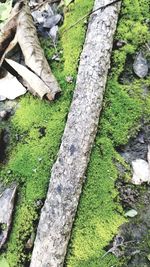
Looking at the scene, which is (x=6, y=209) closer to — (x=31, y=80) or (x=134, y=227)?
(x=134, y=227)

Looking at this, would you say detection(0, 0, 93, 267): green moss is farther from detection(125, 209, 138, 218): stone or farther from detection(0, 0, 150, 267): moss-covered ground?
detection(125, 209, 138, 218): stone

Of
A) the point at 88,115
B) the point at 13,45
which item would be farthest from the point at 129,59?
the point at 13,45

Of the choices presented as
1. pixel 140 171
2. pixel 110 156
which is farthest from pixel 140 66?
pixel 140 171

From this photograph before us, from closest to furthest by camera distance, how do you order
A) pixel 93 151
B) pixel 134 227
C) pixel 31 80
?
pixel 134 227
pixel 93 151
pixel 31 80

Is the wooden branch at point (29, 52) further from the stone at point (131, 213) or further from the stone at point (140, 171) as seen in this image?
the stone at point (131, 213)

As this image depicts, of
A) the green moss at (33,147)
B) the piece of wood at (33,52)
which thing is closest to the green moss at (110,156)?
the green moss at (33,147)

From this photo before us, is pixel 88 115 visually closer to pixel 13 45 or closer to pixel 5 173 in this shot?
pixel 5 173
